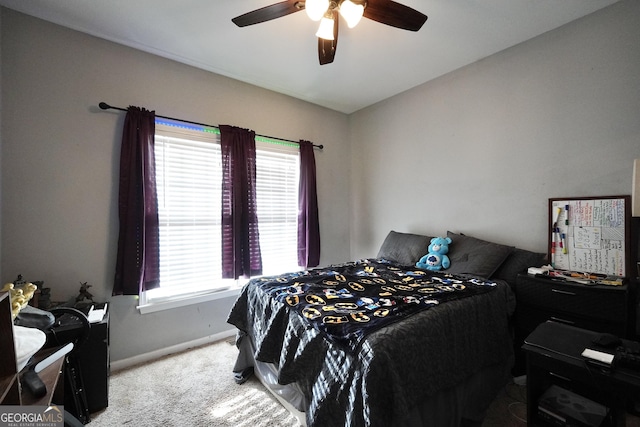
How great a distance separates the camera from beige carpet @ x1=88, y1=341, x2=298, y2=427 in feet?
5.38

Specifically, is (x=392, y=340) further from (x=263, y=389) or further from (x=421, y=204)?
(x=421, y=204)

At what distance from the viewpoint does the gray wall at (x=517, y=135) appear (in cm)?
190

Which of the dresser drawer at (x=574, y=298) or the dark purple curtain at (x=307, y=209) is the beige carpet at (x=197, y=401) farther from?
the dark purple curtain at (x=307, y=209)

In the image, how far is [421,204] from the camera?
10.2ft

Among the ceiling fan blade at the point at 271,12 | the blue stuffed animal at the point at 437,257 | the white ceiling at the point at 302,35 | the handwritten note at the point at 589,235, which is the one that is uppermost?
the white ceiling at the point at 302,35

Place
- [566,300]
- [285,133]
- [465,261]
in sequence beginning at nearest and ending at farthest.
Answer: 1. [566,300]
2. [465,261]
3. [285,133]

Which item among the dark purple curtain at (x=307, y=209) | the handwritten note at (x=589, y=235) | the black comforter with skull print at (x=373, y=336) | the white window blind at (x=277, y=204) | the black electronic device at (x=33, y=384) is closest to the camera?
the black electronic device at (x=33, y=384)

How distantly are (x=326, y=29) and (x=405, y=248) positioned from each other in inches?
83.7

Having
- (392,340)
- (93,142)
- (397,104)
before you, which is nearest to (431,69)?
(397,104)

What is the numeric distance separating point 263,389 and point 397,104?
327 cm

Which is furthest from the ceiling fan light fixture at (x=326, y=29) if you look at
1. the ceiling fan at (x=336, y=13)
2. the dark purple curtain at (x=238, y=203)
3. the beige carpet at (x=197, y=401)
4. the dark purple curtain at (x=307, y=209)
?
the beige carpet at (x=197, y=401)

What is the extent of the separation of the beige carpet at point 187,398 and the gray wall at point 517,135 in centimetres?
231

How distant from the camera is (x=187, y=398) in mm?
1841

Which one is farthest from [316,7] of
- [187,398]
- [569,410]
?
[187,398]
